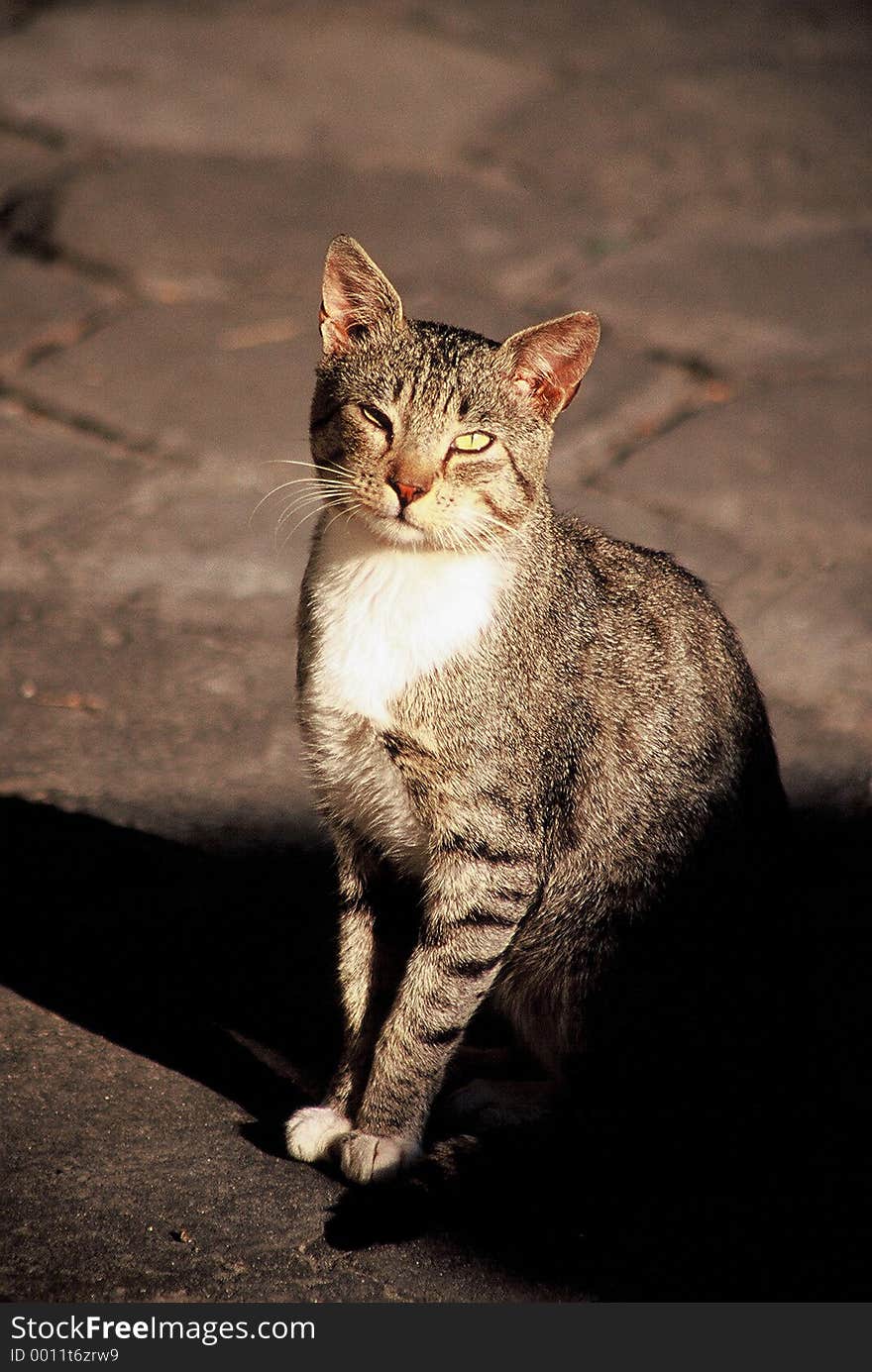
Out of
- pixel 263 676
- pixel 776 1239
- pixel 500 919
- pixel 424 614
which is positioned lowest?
pixel 263 676

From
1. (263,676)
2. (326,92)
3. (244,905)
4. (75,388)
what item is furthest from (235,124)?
(244,905)

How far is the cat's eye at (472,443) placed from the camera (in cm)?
282

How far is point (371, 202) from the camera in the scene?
7.49 m

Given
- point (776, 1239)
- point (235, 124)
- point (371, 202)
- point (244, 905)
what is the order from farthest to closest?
point (235, 124) → point (371, 202) → point (244, 905) → point (776, 1239)

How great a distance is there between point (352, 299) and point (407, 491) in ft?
1.66

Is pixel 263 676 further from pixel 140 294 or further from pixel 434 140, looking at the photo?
pixel 434 140

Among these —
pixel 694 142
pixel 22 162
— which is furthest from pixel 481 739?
pixel 694 142

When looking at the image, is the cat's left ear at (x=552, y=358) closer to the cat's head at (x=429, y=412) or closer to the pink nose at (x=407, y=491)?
the cat's head at (x=429, y=412)

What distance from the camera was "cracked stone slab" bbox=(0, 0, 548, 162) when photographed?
318 inches

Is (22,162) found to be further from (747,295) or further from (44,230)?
(747,295)

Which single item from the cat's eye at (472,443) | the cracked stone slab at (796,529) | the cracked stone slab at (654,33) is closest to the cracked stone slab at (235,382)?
the cracked stone slab at (796,529)

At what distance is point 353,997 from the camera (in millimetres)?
3037

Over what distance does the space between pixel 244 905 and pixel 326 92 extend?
248 inches

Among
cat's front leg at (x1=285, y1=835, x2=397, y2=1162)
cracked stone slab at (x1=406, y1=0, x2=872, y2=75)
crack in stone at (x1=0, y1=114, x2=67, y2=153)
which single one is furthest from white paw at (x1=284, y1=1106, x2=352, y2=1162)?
cracked stone slab at (x1=406, y1=0, x2=872, y2=75)
